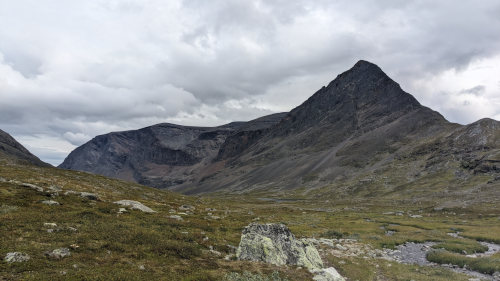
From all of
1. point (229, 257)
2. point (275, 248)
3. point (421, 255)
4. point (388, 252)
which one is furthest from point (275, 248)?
point (421, 255)

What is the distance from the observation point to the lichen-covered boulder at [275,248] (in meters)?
22.6

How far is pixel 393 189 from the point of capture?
544 feet

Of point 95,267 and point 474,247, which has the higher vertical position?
point 95,267

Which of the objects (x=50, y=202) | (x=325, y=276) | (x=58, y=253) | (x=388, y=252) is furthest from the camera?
(x=388, y=252)

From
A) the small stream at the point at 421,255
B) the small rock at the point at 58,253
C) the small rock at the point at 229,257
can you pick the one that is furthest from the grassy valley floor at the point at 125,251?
the small stream at the point at 421,255

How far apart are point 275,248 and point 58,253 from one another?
1505 centimetres

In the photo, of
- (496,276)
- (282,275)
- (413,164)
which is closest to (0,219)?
(282,275)

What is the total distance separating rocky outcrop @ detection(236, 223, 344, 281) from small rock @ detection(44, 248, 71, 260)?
39.3 feet

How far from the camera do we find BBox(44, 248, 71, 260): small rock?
15.6 meters

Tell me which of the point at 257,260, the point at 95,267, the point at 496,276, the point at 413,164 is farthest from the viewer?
the point at 413,164

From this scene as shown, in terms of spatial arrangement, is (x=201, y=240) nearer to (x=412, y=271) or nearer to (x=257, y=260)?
(x=257, y=260)

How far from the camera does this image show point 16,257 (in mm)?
14281

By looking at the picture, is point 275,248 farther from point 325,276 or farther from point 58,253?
A: point 58,253

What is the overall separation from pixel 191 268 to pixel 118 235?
7412mm
